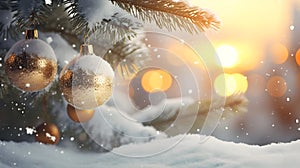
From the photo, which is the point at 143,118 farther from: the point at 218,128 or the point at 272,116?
the point at 272,116

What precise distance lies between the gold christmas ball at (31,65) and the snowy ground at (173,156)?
1.36ft

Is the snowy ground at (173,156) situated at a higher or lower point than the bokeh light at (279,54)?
lower

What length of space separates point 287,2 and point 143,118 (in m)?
0.49

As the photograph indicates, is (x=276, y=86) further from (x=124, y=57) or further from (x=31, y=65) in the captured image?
(x=31, y=65)

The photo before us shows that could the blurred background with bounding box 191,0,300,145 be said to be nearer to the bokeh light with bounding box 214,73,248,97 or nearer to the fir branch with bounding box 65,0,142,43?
the bokeh light with bounding box 214,73,248,97

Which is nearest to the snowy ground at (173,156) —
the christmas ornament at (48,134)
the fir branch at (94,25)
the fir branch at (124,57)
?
Result: the christmas ornament at (48,134)

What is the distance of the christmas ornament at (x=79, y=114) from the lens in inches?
43.3

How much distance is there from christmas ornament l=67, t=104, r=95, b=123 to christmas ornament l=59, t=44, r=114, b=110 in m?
0.43

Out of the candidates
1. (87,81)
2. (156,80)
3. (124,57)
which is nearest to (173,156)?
(156,80)

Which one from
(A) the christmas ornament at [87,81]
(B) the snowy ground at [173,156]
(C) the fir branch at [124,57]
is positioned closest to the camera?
(A) the christmas ornament at [87,81]

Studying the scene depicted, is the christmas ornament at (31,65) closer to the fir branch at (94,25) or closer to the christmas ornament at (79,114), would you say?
the fir branch at (94,25)

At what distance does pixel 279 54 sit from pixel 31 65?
68 centimetres

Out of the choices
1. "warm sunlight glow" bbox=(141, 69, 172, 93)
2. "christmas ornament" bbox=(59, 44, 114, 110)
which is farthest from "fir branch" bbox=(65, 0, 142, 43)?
"warm sunlight glow" bbox=(141, 69, 172, 93)

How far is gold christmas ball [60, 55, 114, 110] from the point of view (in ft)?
2.16
